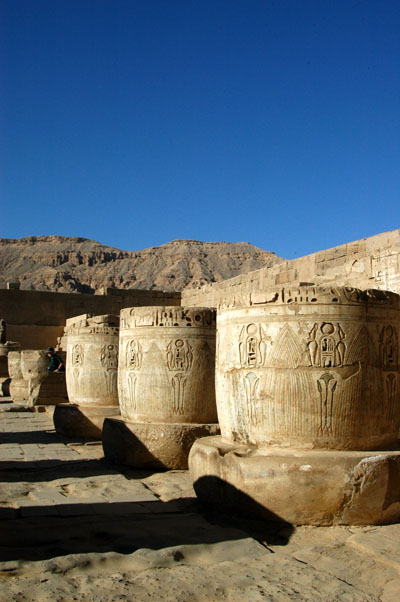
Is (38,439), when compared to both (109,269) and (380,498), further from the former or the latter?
(109,269)

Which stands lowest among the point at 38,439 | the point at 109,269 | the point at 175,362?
the point at 38,439

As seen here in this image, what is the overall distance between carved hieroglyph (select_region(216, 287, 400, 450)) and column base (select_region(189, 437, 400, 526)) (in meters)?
0.18

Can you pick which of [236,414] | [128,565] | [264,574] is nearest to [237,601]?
[264,574]

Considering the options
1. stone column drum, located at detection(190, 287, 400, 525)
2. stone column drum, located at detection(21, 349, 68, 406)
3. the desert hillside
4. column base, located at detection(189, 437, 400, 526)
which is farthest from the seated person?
the desert hillside

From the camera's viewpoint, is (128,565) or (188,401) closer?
(128,565)

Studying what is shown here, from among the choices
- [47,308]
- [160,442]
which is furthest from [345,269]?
[47,308]

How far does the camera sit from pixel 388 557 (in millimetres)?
3055

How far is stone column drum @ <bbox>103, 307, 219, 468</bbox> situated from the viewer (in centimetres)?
539

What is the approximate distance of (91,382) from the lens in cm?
764

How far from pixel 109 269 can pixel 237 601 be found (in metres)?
81.0

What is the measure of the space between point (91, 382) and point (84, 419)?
49cm

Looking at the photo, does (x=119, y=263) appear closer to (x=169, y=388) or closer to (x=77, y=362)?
(x=77, y=362)

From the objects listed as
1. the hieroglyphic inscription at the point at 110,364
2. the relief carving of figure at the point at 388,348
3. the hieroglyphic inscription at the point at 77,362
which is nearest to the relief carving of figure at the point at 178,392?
the relief carving of figure at the point at 388,348

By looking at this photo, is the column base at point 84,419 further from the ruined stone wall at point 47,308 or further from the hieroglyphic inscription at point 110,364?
the ruined stone wall at point 47,308
